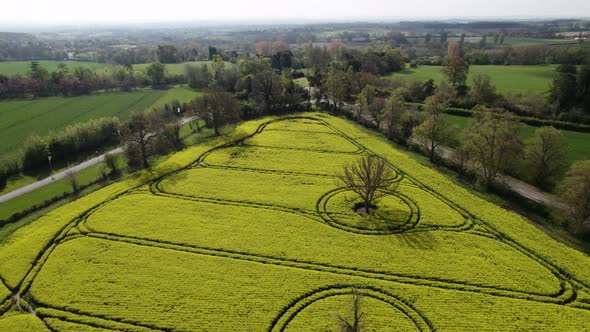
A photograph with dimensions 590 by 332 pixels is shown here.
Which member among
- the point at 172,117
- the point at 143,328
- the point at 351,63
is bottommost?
the point at 143,328

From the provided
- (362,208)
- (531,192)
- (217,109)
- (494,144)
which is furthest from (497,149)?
(217,109)

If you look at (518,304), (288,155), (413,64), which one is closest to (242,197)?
(288,155)

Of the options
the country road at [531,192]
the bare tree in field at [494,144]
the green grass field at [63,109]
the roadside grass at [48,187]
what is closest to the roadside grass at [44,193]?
the roadside grass at [48,187]

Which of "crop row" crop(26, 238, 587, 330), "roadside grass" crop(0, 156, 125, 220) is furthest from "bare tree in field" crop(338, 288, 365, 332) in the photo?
"roadside grass" crop(0, 156, 125, 220)

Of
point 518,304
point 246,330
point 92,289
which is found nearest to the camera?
point 246,330

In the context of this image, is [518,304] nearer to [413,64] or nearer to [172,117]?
[172,117]
